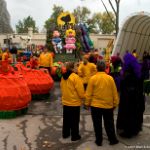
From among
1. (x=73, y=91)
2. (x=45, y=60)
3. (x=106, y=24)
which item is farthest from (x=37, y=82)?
(x=106, y=24)

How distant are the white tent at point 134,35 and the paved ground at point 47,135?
28.7ft

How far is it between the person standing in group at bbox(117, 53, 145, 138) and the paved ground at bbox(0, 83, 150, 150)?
0.86ft

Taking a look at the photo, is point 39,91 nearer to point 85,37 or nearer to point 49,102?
point 49,102

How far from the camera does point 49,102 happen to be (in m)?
13.0

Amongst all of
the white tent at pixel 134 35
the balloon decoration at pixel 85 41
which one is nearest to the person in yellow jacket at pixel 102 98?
the white tent at pixel 134 35

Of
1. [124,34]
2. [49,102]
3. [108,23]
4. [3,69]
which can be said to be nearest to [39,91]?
[49,102]

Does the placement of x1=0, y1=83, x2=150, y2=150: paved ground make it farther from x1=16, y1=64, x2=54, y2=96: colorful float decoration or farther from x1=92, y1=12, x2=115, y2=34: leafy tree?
x1=92, y1=12, x2=115, y2=34: leafy tree

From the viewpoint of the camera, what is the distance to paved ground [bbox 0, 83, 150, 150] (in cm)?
800

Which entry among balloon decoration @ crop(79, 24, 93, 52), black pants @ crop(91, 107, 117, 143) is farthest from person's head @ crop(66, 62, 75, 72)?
balloon decoration @ crop(79, 24, 93, 52)

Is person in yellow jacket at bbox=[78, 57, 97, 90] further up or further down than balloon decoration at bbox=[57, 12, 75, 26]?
further down

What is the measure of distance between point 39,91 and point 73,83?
4.86 meters

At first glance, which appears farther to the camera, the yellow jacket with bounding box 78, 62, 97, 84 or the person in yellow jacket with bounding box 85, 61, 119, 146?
the yellow jacket with bounding box 78, 62, 97, 84

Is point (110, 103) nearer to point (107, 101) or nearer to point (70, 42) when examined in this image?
point (107, 101)

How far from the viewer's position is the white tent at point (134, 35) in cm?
1991
